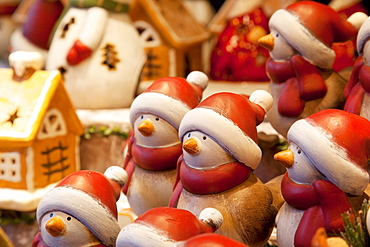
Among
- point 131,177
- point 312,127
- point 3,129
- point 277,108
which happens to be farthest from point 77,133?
point 312,127

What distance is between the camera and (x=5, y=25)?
2887 mm

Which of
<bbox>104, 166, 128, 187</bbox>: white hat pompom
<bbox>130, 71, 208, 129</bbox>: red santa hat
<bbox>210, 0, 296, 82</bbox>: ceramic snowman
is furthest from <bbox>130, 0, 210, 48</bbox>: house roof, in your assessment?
<bbox>104, 166, 128, 187</bbox>: white hat pompom

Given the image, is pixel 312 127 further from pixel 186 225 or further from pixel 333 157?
pixel 186 225

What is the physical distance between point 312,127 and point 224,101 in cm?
18

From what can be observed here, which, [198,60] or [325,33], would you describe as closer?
[325,33]

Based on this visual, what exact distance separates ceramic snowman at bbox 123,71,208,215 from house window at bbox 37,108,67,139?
43 centimetres

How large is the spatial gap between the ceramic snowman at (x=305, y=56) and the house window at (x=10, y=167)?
2.48ft

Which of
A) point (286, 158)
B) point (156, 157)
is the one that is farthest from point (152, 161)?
point (286, 158)

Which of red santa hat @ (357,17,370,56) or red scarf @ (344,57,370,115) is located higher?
red santa hat @ (357,17,370,56)

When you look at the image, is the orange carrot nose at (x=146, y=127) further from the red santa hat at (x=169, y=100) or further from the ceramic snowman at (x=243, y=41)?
the ceramic snowman at (x=243, y=41)

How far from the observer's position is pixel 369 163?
2.78 feet

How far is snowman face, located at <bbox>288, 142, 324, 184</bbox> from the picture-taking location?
811mm

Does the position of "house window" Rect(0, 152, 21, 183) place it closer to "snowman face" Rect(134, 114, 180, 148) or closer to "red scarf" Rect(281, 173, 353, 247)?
"snowman face" Rect(134, 114, 180, 148)

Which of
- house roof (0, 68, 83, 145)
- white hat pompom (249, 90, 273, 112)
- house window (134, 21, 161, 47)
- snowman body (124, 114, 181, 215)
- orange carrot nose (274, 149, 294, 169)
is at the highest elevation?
orange carrot nose (274, 149, 294, 169)
